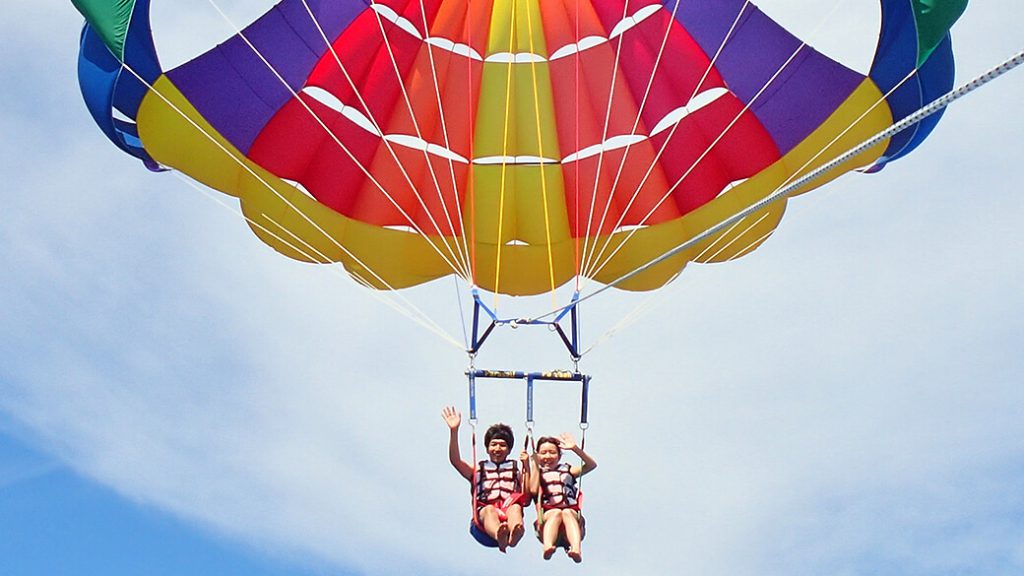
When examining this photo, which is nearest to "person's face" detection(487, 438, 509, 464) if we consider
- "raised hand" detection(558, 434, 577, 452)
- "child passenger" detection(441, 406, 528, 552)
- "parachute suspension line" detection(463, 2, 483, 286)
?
"child passenger" detection(441, 406, 528, 552)

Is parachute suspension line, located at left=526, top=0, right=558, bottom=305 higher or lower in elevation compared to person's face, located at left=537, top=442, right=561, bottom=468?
higher

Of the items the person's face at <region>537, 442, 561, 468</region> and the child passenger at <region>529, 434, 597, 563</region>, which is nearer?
the child passenger at <region>529, 434, 597, 563</region>

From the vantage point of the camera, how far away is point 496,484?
8.11 m

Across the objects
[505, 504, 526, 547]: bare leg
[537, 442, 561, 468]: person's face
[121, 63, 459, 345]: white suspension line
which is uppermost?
[121, 63, 459, 345]: white suspension line

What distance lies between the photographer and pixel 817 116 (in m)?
9.39

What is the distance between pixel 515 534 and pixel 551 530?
21 cm

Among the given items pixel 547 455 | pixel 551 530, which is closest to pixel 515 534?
pixel 551 530

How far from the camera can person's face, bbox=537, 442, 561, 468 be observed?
8141mm

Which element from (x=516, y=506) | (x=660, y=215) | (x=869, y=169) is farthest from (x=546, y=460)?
(x=869, y=169)

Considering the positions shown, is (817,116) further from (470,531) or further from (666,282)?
(470,531)

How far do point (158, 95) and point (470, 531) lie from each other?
368 cm

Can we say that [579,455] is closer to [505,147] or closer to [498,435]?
[498,435]

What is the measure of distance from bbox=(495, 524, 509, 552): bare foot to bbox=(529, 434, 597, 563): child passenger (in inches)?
8.7

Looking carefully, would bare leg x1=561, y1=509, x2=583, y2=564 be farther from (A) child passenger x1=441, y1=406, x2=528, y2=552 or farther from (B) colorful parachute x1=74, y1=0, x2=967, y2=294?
(B) colorful parachute x1=74, y1=0, x2=967, y2=294
